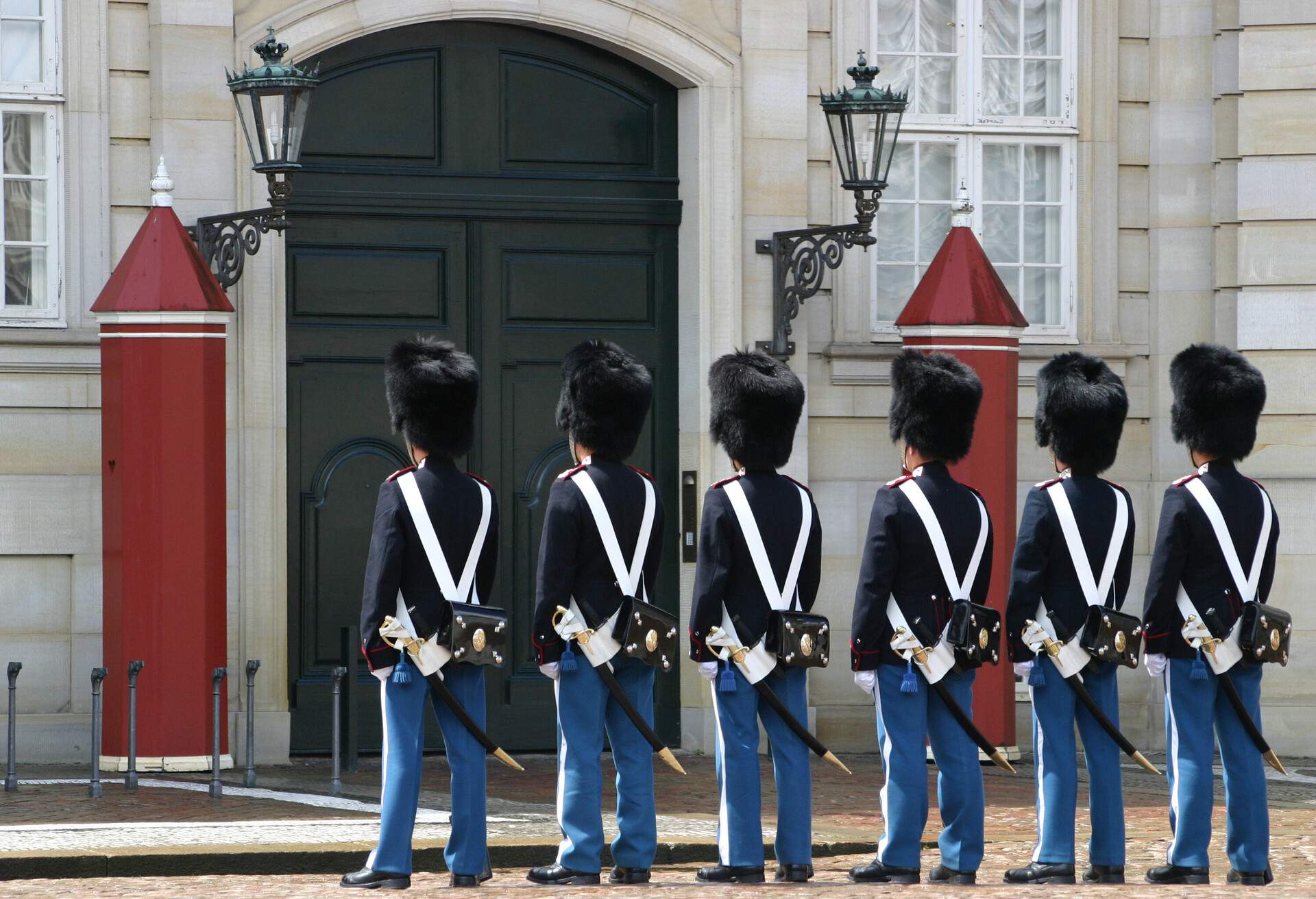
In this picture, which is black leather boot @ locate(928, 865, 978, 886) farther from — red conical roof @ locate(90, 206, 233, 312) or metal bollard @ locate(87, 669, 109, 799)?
red conical roof @ locate(90, 206, 233, 312)

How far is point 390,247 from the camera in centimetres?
1062

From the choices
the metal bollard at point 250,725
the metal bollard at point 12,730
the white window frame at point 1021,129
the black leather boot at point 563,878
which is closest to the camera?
the black leather boot at point 563,878

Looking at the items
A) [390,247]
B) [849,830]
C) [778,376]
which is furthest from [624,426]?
[390,247]

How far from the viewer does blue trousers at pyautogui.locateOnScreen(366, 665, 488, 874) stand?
6820 mm

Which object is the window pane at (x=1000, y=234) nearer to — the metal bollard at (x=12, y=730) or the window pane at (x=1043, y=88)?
the window pane at (x=1043, y=88)

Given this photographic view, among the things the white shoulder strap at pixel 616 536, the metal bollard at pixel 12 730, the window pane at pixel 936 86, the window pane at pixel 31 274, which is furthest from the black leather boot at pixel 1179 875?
the window pane at pixel 31 274

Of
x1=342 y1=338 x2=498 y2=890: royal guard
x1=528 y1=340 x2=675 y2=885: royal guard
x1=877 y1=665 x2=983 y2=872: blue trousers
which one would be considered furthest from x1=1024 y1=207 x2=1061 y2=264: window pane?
x1=342 y1=338 x2=498 y2=890: royal guard

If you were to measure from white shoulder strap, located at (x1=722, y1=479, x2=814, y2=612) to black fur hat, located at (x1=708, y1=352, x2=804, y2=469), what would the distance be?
0.16m

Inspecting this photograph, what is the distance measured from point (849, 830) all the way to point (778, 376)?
188cm

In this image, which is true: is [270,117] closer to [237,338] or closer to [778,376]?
[237,338]

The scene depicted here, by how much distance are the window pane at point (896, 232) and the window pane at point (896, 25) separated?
79 cm

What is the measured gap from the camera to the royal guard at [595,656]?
22.9 ft

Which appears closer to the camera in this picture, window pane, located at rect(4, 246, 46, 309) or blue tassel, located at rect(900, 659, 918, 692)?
blue tassel, located at rect(900, 659, 918, 692)

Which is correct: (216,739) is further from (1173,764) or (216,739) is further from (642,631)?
(1173,764)
